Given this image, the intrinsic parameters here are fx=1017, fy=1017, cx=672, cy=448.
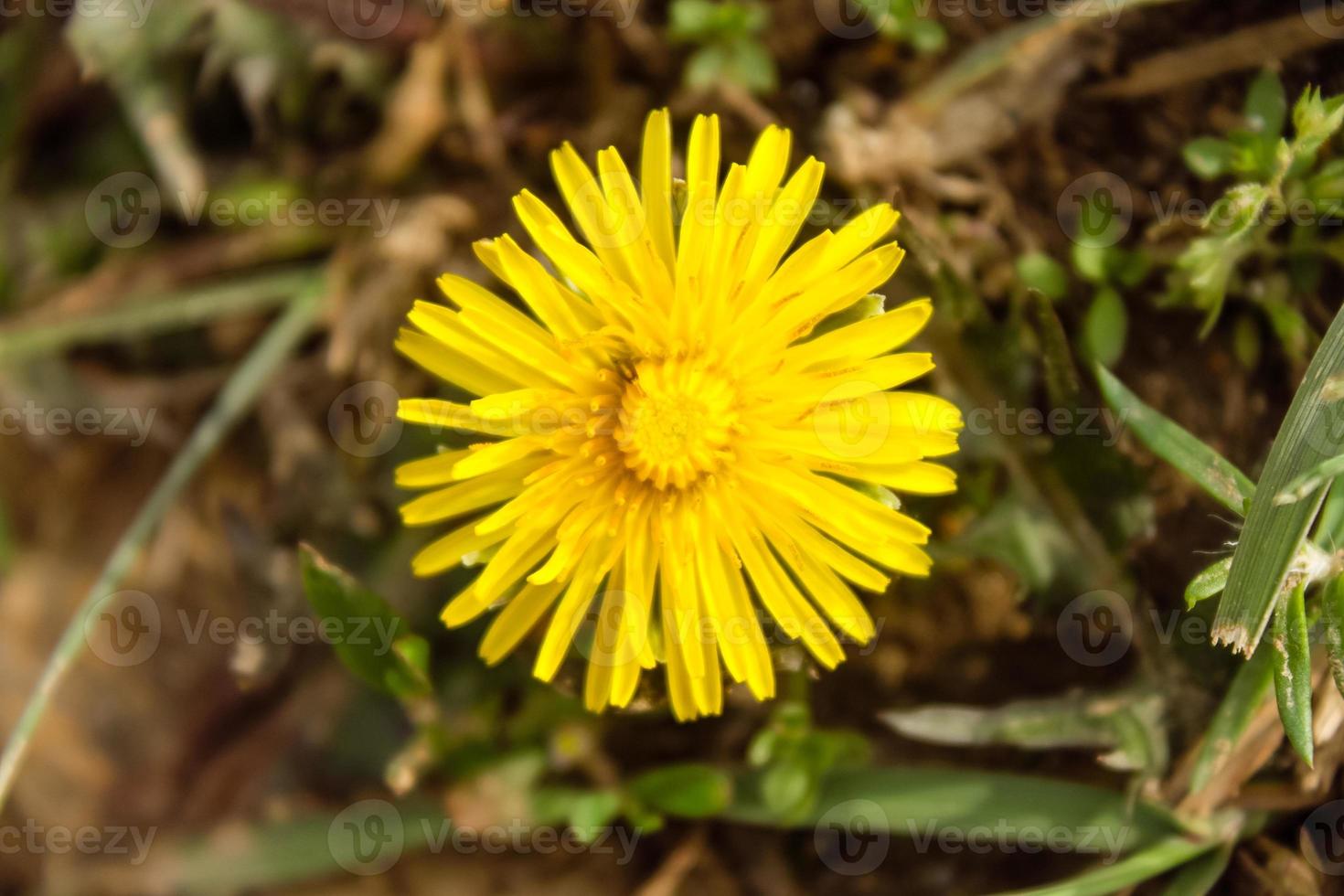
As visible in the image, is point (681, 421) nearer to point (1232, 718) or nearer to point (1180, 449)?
point (1180, 449)

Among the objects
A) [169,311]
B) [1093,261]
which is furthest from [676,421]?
[169,311]

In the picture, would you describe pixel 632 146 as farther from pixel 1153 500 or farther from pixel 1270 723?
pixel 1270 723

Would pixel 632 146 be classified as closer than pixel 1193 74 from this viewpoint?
No

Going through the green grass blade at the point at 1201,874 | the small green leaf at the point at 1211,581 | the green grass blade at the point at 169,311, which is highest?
the green grass blade at the point at 169,311

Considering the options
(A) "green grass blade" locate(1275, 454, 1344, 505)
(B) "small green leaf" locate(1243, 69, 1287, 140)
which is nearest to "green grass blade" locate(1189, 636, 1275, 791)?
(A) "green grass blade" locate(1275, 454, 1344, 505)

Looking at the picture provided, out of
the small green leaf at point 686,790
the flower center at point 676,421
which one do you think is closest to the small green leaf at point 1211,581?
the flower center at point 676,421

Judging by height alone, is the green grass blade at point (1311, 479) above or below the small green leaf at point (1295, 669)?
above

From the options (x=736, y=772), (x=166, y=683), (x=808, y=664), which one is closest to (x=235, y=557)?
(x=166, y=683)

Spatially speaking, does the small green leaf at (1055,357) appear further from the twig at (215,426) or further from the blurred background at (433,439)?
the twig at (215,426)
